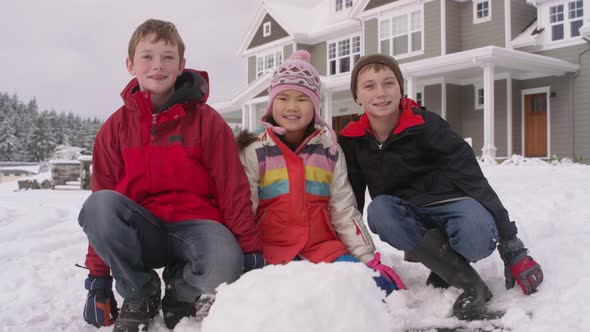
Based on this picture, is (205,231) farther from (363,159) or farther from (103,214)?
(363,159)

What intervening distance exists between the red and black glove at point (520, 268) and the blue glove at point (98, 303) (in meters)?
2.25

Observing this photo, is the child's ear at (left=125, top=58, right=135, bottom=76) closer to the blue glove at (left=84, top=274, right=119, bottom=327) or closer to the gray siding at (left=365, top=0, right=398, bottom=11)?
the blue glove at (left=84, top=274, right=119, bottom=327)

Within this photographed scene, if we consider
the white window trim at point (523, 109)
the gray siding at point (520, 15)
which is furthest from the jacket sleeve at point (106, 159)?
the gray siding at point (520, 15)

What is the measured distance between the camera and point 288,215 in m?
3.02

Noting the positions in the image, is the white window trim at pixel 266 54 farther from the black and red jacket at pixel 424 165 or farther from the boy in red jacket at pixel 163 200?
the boy in red jacket at pixel 163 200

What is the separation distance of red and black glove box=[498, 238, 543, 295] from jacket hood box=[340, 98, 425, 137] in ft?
2.93

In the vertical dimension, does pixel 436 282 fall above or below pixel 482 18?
below

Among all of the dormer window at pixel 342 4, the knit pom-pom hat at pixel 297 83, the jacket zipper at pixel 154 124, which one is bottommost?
the jacket zipper at pixel 154 124

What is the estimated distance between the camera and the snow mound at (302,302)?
64.8 inches

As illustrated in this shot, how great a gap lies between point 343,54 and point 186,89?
60.8 ft

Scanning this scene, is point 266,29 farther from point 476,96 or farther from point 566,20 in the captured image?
point 566,20

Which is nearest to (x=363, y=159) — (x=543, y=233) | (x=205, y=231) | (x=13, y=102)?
(x=205, y=231)

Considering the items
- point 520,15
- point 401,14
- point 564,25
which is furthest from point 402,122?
point 401,14

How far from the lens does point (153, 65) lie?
285 centimetres
